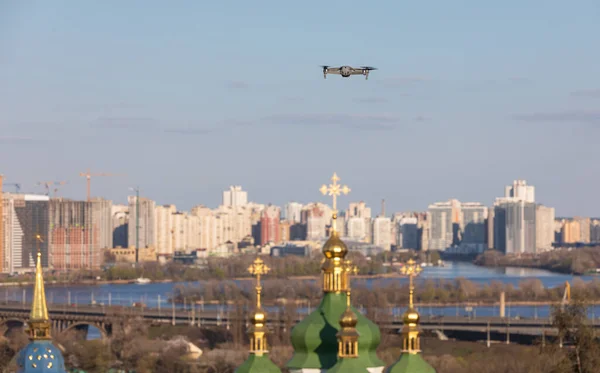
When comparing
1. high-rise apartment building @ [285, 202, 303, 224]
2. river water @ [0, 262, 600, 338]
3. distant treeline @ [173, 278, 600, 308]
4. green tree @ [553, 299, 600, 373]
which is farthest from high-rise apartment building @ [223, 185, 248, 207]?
green tree @ [553, 299, 600, 373]

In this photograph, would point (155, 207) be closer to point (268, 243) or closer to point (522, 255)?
point (268, 243)

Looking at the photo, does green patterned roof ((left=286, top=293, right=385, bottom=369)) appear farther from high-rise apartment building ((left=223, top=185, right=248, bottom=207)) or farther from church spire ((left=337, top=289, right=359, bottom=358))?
A: high-rise apartment building ((left=223, top=185, right=248, bottom=207))

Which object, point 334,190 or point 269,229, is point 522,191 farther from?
point 334,190


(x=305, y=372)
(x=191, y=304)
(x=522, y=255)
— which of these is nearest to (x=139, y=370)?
(x=305, y=372)

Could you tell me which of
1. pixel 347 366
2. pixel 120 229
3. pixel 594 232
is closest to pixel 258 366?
pixel 347 366

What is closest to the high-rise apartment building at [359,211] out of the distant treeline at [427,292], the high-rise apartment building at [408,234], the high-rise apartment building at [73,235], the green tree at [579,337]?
the high-rise apartment building at [408,234]

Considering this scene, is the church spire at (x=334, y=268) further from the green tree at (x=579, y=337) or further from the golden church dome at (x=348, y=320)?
the green tree at (x=579, y=337)
